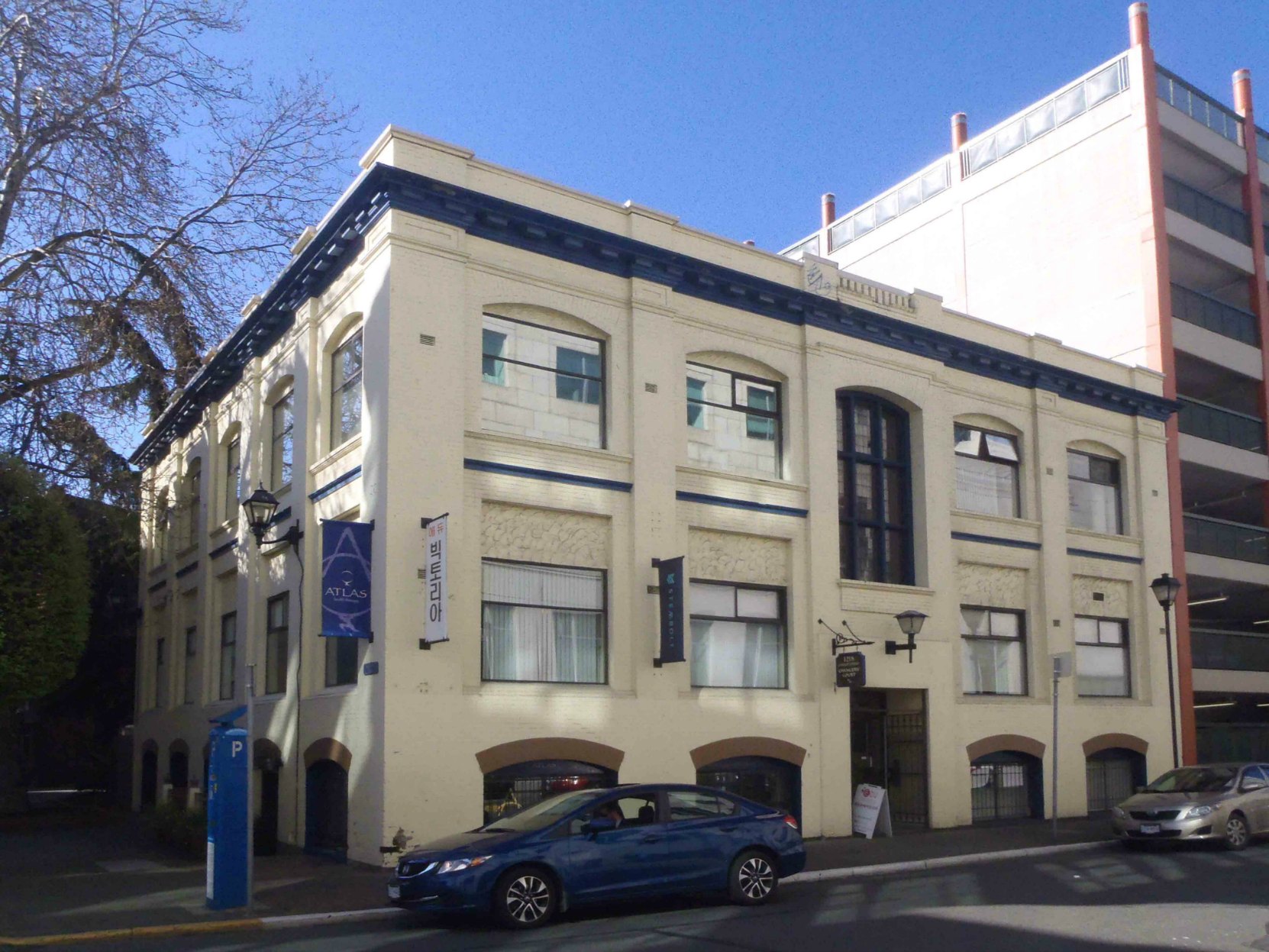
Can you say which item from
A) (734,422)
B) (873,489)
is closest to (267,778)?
(734,422)

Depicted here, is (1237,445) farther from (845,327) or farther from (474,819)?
(474,819)

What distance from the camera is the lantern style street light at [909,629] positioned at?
2116 centimetres

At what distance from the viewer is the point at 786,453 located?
21.6 meters

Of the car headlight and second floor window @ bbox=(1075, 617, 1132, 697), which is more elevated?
second floor window @ bbox=(1075, 617, 1132, 697)

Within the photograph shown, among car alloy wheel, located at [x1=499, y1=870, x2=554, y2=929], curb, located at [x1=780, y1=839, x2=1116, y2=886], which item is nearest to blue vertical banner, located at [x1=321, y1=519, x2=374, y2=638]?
car alloy wheel, located at [x1=499, y1=870, x2=554, y2=929]

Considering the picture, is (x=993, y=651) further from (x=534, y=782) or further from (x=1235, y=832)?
(x=534, y=782)

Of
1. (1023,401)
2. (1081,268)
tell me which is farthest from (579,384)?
Answer: (1081,268)

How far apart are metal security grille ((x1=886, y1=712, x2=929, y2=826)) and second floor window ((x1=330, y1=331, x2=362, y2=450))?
11.1m

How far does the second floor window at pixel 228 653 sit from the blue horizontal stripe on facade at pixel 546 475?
28.2 ft

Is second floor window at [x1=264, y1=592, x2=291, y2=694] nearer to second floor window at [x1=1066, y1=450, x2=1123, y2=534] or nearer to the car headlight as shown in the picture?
the car headlight

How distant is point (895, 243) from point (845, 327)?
17.0m

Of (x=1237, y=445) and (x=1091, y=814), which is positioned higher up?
(x=1237, y=445)

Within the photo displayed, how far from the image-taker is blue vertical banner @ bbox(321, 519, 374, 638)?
1647 centimetres

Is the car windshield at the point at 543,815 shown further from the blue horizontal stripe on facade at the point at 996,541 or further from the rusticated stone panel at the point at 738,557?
→ the blue horizontal stripe on facade at the point at 996,541
